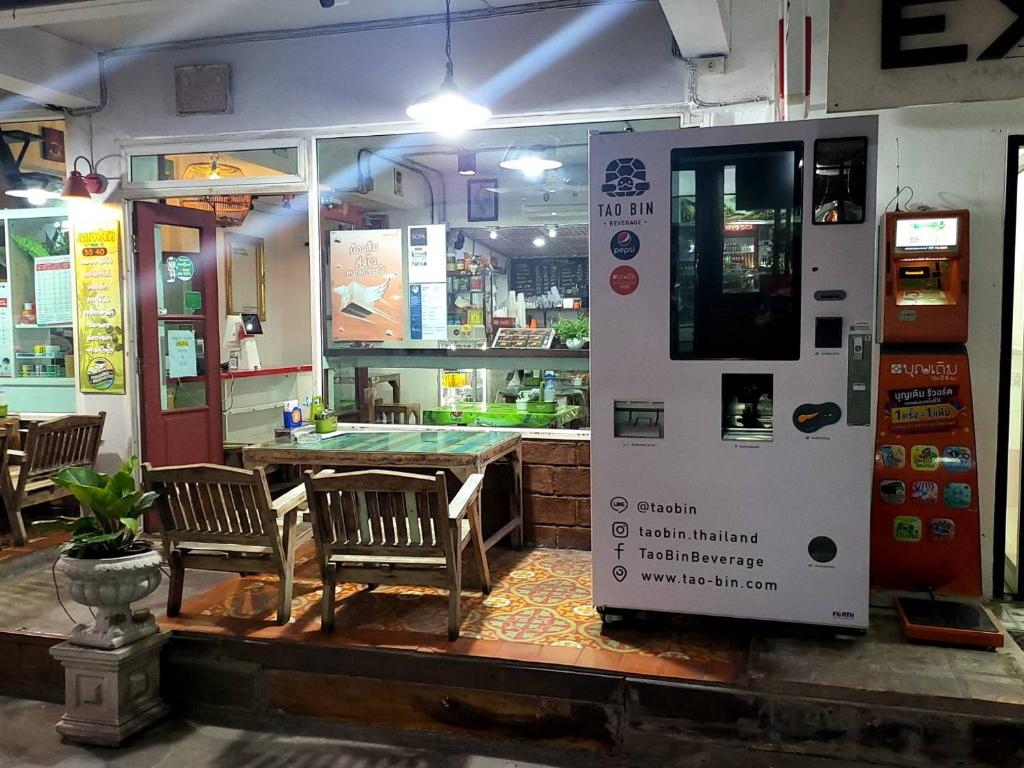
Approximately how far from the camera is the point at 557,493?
198 inches

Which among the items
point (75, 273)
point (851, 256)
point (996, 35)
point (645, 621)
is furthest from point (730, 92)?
point (75, 273)

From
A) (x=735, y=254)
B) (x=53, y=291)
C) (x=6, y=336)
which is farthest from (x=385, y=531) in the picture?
(x=6, y=336)

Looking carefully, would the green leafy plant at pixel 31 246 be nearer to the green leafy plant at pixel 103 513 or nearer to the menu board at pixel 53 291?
the menu board at pixel 53 291

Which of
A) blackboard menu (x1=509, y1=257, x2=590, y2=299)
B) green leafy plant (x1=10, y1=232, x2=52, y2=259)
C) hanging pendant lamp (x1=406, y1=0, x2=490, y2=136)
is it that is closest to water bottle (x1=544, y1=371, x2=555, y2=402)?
blackboard menu (x1=509, y1=257, x2=590, y2=299)

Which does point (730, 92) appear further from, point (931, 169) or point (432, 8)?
point (432, 8)

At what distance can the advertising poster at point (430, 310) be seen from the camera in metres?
5.34

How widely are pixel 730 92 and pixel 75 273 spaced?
15.3ft

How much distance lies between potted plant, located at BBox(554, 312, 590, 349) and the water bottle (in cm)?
24

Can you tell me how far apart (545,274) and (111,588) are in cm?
349

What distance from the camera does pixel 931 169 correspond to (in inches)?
152

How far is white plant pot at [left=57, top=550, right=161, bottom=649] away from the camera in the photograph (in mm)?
3262

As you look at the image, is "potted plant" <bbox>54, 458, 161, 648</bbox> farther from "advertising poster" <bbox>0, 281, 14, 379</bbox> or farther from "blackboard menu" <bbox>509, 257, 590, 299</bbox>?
"advertising poster" <bbox>0, 281, 14, 379</bbox>

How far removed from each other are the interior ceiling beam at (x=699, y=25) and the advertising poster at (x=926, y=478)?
1.86 metres

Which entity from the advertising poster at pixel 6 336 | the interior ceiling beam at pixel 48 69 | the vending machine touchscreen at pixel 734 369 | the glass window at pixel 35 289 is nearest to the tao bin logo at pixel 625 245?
the vending machine touchscreen at pixel 734 369
